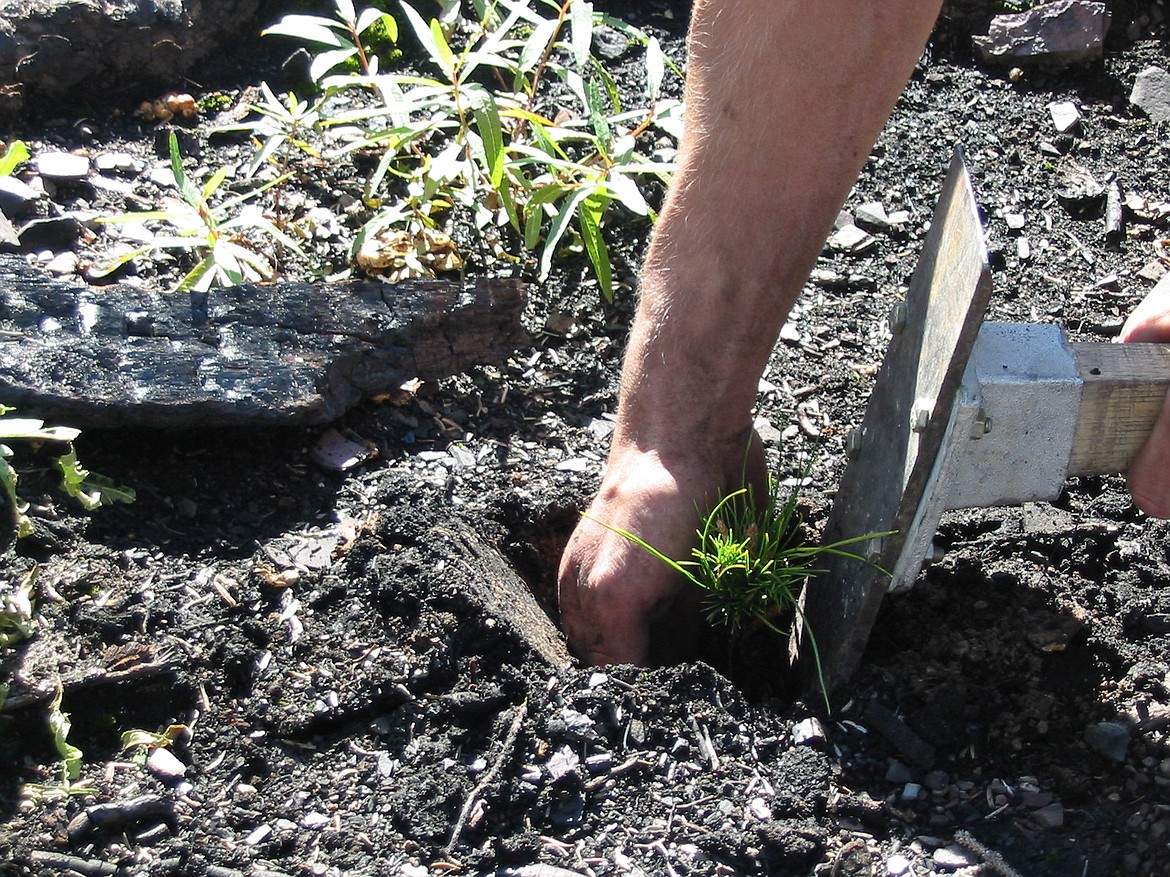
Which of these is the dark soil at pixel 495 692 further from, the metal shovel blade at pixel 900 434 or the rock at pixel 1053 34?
the rock at pixel 1053 34

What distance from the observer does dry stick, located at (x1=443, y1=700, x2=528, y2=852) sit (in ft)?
5.33

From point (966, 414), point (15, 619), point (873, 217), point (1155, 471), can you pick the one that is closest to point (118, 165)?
point (15, 619)

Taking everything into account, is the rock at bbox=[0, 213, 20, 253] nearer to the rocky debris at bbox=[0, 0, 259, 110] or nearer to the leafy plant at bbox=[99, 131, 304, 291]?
the leafy plant at bbox=[99, 131, 304, 291]

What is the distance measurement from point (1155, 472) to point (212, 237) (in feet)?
6.35

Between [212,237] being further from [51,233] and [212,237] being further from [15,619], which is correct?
[15,619]

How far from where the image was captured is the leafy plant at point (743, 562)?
1904mm

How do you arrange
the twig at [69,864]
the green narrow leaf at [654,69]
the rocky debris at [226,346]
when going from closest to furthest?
the twig at [69,864], the rocky debris at [226,346], the green narrow leaf at [654,69]

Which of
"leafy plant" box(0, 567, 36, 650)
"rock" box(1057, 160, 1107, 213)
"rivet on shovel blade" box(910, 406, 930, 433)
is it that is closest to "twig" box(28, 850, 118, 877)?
"leafy plant" box(0, 567, 36, 650)

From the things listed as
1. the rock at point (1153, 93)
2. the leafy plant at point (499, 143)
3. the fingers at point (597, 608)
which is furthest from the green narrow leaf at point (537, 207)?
the rock at point (1153, 93)

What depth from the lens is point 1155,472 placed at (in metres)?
1.73

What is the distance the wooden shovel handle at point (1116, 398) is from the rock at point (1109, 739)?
1.38 feet

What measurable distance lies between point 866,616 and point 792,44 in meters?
0.96

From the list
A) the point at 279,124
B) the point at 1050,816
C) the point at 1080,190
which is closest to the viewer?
the point at 1050,816

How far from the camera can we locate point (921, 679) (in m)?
1.82
